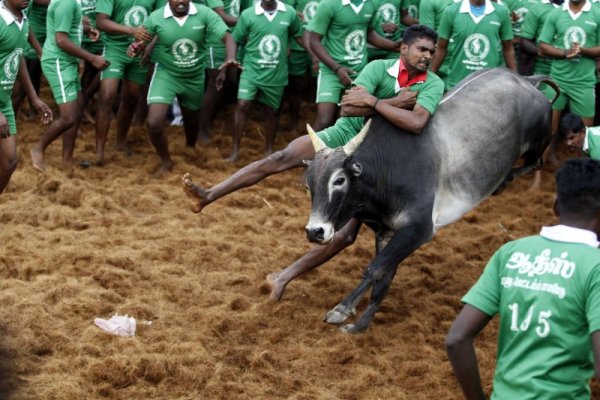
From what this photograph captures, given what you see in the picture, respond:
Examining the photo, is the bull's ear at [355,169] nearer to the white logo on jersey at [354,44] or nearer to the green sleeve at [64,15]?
the white logo on jersey at [354,44]

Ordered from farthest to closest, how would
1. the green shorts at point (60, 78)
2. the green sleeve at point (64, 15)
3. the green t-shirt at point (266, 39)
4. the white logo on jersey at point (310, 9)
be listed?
the white logo on jersey at point (310, 9), the green t-shirt at point (266, 39), the green shorts at point (60, 78), the green sleeve at point (64, 15)

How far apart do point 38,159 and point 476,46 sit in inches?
182

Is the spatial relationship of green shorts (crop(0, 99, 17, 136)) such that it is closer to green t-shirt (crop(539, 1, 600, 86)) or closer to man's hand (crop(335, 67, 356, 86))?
man's hand (crop(335, 67, 356, 86))

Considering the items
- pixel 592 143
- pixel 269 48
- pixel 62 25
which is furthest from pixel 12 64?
pixel 592 143

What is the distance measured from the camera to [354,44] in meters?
11.2

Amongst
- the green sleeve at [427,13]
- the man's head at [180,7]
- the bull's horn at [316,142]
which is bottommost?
the man's head at [180,7]

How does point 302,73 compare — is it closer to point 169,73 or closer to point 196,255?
point 169,73

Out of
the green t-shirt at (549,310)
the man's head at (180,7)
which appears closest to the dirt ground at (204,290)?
the man's head at (180,7)

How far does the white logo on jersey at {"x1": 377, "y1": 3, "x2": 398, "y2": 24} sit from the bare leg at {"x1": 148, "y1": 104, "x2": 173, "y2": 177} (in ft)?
Answer: 8.64

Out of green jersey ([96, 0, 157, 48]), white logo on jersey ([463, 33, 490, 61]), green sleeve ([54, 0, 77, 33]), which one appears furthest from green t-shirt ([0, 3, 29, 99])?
white logo on jersey ([463, 33, 490, 61])

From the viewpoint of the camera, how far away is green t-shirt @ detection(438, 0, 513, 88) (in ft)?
35.7

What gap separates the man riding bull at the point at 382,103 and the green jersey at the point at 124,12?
13.4 ft

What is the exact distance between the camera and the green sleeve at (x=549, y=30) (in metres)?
11.1

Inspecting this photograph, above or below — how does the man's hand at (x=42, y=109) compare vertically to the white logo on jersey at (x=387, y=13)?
below
